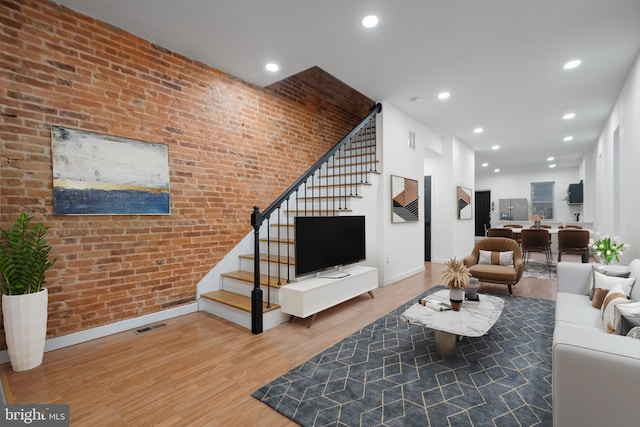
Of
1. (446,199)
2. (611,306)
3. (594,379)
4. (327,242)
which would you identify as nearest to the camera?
(594,379)

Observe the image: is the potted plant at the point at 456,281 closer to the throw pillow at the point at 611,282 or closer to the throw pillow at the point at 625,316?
the throw pillow at the point at 625,316

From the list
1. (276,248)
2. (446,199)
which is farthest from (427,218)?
(276,248)

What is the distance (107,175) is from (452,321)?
11.4 feet

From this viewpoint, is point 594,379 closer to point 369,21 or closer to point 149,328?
point 369,21

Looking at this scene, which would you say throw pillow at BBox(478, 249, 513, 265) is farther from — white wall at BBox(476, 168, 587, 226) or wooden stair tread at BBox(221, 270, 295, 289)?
white wall at BBox(476, 168, 587, 226)

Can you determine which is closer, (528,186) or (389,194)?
(389,194)

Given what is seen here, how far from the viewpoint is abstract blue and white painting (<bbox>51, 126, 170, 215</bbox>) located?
8.83ft

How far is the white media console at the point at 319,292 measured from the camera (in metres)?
3.11

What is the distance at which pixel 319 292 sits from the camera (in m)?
3.28

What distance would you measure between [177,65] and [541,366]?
464 centimetres

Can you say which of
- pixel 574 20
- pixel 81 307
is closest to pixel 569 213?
pixel 574 20

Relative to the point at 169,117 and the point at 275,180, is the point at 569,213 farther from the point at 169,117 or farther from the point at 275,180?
the point at 169,117

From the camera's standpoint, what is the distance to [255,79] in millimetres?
4145

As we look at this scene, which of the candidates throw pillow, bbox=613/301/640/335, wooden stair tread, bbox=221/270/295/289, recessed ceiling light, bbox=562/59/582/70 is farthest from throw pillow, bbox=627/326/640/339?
recessed ceiling light, bbox=562/59/582/70
